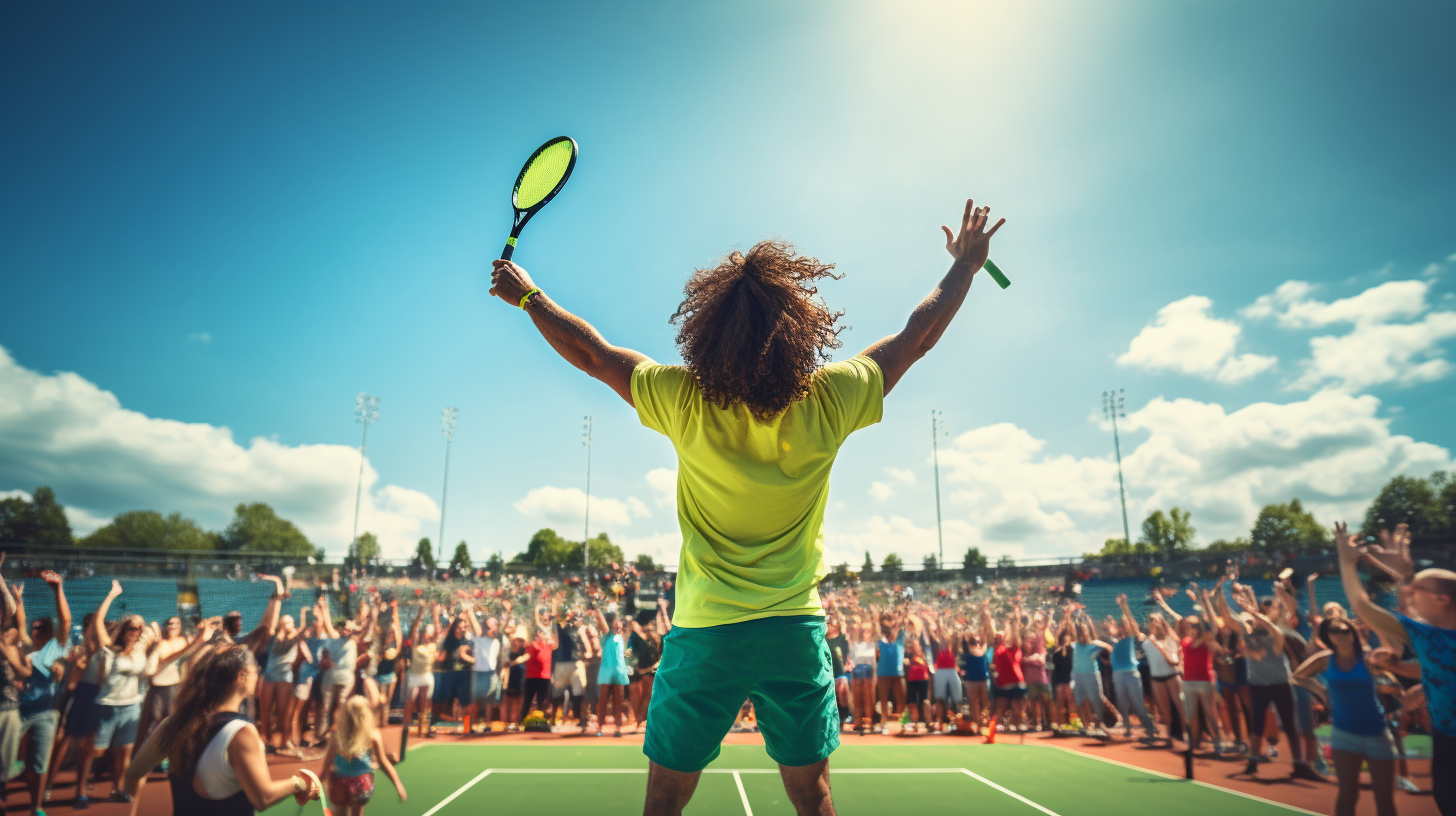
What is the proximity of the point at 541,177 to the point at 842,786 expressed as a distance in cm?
817

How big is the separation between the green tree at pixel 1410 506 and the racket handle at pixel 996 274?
74384mm

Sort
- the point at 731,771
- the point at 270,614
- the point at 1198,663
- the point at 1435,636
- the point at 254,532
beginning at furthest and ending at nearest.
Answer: the point at 254,532 → the point at 1198,663 → the point at 731,771 → the point at 270,614 → the point at 1435,636

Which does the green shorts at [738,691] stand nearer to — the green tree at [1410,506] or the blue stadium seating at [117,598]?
the blue stadium seating at [117,598]

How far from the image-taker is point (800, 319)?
223cm

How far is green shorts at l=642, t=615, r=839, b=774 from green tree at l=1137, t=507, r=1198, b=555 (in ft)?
297

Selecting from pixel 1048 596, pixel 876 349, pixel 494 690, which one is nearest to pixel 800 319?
pixel 876 349

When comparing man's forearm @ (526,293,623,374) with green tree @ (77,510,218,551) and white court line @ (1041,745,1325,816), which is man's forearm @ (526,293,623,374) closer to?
white court line @ (1041,745,1325,816)

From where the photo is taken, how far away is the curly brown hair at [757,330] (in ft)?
6.79

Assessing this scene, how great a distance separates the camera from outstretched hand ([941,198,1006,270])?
2676mm

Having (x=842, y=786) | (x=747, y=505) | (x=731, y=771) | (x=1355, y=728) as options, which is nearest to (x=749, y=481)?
(x=747, y=505)

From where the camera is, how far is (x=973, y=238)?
2688mm

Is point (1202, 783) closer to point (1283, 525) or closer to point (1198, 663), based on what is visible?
point (1198, 663)

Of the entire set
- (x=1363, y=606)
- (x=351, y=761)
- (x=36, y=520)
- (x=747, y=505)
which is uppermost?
(x=36, y=520)

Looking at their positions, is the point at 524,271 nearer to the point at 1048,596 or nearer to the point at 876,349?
the point at 876,349
